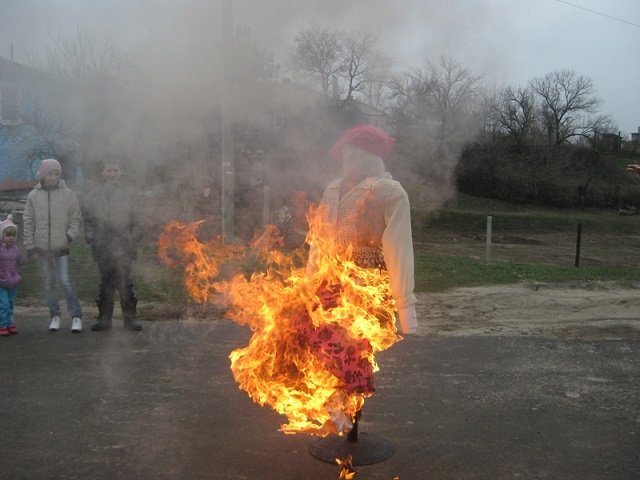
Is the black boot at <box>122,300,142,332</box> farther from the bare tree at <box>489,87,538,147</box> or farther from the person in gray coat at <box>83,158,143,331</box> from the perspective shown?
the bare tree at <box>489,87,538,147</box>

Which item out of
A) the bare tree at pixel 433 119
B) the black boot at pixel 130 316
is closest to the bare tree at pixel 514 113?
the bare tree at pixel 433 119

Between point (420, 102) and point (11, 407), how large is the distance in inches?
169

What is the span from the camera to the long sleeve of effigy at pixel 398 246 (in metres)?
3.52

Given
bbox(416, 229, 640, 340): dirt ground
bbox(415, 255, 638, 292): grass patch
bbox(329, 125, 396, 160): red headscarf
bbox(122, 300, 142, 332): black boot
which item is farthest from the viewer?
bbox(415, 255, 638, 292): grass patch

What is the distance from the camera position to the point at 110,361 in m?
5.60

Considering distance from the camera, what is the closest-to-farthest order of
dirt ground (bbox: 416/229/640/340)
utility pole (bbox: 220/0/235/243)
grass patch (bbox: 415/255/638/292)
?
utility pole (bbox: 220/0/235/243), dirt ground (bbox: 416/229/640/340), grass patch (bbox: 415/255/638/292)

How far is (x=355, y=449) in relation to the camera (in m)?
3.77

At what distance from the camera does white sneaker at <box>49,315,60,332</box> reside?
666 centimetres

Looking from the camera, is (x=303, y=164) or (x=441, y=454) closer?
(x=441, y=454)

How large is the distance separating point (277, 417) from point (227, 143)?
2956 mm

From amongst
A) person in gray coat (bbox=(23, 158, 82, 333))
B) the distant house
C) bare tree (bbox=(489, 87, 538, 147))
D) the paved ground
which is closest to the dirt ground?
the paved ground

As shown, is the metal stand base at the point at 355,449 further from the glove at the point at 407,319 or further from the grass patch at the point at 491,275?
the grass patch at the point at 491,275

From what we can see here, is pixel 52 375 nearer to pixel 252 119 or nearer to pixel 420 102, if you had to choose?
pixel 252 119

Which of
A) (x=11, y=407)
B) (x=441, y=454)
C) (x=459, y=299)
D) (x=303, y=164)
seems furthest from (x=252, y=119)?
(x=459, y=299)
